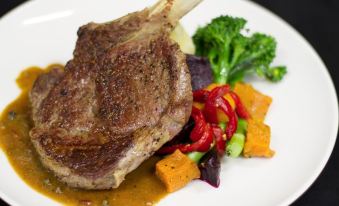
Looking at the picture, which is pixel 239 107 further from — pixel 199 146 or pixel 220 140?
pixel 199 146

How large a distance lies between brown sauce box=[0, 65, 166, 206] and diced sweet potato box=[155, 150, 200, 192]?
113 millimetres

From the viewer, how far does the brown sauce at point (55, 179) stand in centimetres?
591

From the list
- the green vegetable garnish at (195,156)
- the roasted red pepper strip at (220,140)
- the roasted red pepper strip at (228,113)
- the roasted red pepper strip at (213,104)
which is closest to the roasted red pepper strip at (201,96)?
the roasted red pepper strip at (213,104)

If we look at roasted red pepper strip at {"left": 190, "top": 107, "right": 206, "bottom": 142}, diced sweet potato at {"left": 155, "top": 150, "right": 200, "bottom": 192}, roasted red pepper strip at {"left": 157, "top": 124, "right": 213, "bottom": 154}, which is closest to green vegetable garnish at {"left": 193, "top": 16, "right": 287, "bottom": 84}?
roasted red pepper strip at {"left": 190, "top": 107, "right": 206, "bottom": 142}

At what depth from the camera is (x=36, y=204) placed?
570 centimetres

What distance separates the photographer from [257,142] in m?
6.54

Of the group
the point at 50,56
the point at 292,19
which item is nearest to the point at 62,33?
the point at 50,56

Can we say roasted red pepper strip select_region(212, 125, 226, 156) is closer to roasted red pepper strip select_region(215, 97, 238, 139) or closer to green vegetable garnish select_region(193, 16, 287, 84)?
roasted red pepper strip select_region(215, 97, 238, 139)

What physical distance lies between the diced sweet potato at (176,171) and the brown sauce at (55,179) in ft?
0.37

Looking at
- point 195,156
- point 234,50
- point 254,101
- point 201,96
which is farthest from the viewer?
point 234,50

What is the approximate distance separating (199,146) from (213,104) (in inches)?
20.1

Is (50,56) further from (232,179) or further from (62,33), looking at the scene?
(232,179)

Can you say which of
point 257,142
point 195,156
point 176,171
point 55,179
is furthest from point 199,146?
point 55,179

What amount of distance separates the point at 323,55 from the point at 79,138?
460 centimetres
